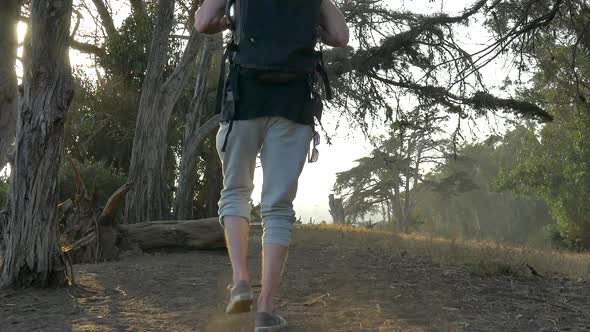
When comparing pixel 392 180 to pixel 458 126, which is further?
pixel 392 180

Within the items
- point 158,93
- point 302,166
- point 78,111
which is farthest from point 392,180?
point 302,166

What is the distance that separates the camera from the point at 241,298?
118 inches

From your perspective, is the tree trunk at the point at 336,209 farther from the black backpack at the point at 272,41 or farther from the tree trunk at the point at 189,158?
the black backpack at the point at 272,41

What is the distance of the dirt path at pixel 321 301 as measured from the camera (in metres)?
3.53

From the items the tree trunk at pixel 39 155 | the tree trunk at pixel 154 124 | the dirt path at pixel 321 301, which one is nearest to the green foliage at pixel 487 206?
the tree trunk at pixel 154 124

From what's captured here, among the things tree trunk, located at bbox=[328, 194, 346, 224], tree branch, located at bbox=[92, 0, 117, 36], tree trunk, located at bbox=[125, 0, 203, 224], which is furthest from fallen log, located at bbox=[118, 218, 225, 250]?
tree trunk, located at bbox=[328, 194, 346, 224]

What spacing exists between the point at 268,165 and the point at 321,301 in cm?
139

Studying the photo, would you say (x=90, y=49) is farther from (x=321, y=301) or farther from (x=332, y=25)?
(x=332, y=25)

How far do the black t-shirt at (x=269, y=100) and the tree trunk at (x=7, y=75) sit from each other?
13.0ft

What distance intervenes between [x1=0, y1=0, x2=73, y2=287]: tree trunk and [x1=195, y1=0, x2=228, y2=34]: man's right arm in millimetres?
1910

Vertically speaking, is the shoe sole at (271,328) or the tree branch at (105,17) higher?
the tree branch at (105,17)

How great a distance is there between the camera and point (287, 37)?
3.04 metres

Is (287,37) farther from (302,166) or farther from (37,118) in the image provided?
(37,118)

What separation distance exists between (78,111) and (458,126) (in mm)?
13142
